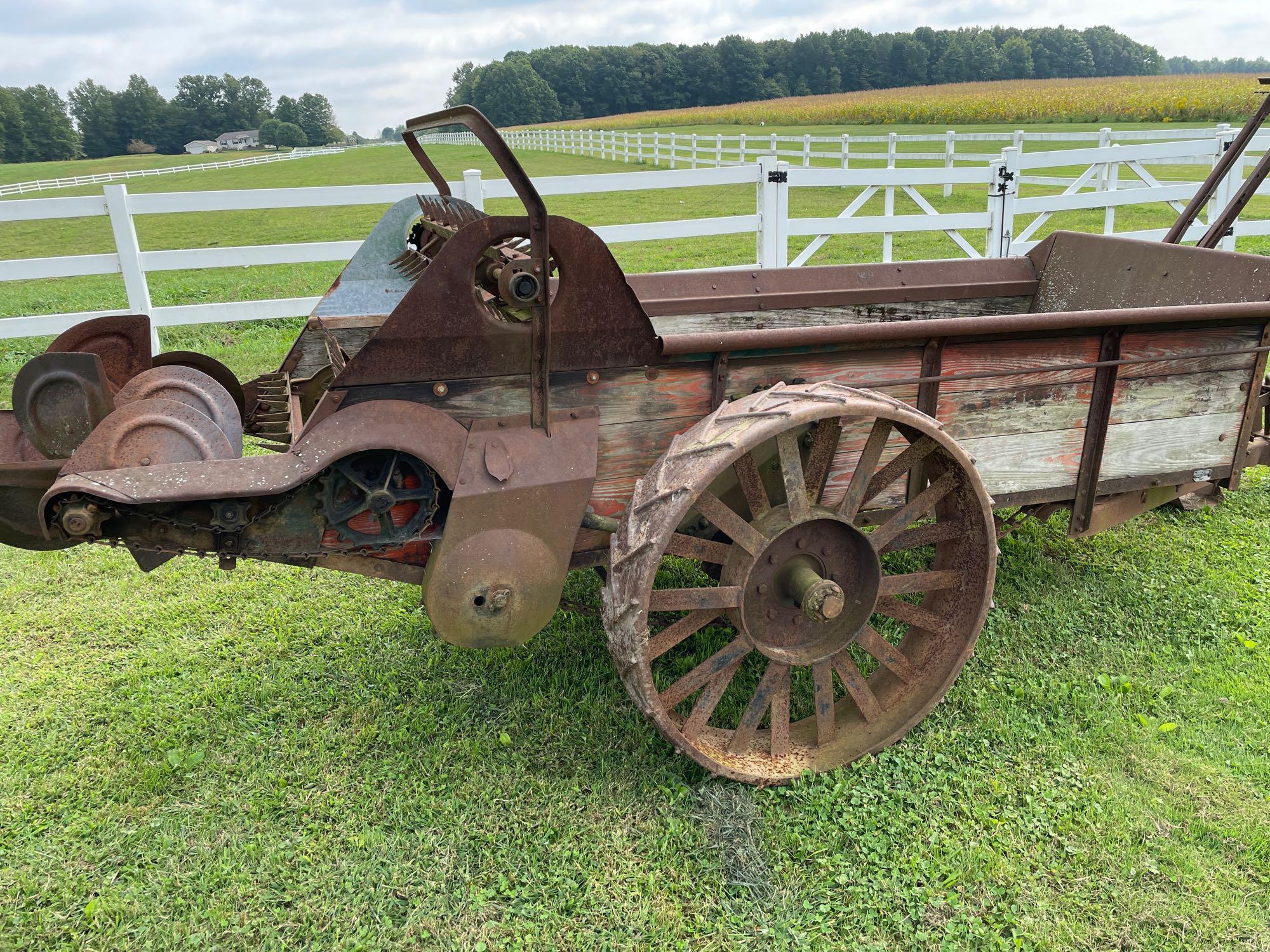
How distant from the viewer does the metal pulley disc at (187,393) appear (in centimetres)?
269

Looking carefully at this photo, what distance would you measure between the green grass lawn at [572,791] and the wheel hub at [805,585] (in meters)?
0.44

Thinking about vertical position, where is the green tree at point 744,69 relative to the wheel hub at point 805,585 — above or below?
above

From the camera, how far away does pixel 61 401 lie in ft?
8.14

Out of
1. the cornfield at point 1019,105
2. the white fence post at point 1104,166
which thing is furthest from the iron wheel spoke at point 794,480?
the cornfield at point 1019,105

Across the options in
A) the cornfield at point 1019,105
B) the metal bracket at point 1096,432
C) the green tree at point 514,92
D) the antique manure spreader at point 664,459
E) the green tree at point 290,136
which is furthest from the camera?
the green tree at point 290,136

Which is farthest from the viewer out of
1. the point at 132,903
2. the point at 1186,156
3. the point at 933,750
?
the point at 1186,156

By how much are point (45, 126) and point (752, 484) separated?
2186 inches

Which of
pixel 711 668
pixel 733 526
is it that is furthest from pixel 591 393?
pixel 711 668

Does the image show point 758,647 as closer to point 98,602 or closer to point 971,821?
point 971,821

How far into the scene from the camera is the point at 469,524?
236cm

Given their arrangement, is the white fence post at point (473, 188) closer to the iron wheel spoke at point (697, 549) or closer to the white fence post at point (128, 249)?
the white fence post at point (128, 249)

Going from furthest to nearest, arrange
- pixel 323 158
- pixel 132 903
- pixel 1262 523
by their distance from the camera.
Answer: pixel 323 158 < pixel 1262 523 < pixel 132 903

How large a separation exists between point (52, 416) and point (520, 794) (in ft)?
5.67

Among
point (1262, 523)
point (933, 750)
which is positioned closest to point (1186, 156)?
point (1262, 523)
